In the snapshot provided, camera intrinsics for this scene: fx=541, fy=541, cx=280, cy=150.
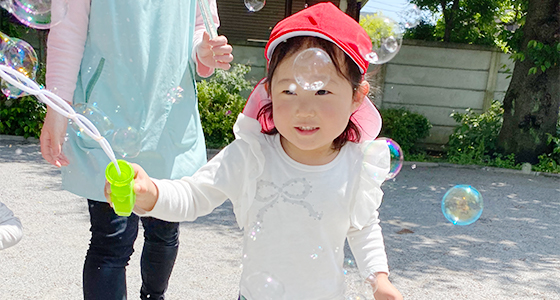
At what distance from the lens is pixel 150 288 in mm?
2115

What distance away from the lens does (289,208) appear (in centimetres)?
159

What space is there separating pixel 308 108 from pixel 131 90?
65 centimetres

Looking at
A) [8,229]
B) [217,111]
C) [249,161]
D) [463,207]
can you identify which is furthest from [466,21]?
[8,229]

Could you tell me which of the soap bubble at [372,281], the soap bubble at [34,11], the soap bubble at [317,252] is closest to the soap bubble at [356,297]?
the soap bubble at [372,281]

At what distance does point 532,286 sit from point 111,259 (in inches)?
106

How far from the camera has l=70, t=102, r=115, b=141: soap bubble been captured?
1.70m

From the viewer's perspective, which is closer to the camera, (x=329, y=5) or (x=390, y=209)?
(x=329, y=5)

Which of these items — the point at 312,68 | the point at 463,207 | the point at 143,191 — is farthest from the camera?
the point at 463,207

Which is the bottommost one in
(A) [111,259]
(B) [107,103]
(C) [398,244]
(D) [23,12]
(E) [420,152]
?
(E) [420,152]

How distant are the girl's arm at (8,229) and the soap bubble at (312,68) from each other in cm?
105

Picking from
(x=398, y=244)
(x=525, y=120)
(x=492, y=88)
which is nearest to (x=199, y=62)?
(x=398, y=244)

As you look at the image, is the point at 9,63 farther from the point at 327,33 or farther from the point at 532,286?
the point at 532,286

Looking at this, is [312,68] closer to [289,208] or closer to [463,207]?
[289,208]

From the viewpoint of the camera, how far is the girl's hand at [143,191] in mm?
1290
